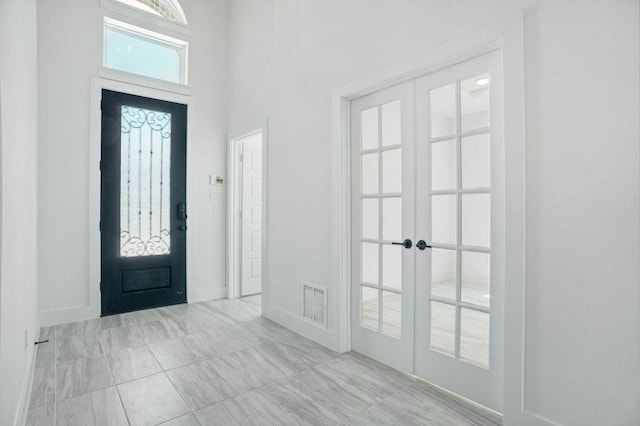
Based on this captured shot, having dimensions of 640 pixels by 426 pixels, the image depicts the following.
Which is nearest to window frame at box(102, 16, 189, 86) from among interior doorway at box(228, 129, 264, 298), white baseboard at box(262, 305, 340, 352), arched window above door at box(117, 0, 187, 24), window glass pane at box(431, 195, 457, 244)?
arched window above door at box(117, 0, 187, 24)

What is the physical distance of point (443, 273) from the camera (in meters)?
2.19

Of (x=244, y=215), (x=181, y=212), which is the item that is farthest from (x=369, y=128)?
(x=181, y=212)

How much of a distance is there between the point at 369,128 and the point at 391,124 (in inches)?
8.4

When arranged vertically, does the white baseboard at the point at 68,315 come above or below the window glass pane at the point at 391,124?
below

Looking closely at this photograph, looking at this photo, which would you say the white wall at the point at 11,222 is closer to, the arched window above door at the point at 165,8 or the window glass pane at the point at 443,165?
the window glass pane at the point at 443,165

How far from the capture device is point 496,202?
1886mm

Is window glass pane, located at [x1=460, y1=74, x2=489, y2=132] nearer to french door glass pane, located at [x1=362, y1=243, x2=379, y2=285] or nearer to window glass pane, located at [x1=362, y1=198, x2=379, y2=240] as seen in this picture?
window glass pane, located at [x1=362, y1=198, x2=379, y2=240]

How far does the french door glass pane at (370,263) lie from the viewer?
8.57 ft

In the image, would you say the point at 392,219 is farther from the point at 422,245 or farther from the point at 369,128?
the point at 369,128

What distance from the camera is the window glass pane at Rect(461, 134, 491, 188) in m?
1.99

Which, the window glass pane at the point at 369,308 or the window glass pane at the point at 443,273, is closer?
the window glass pane at the point at 443,273

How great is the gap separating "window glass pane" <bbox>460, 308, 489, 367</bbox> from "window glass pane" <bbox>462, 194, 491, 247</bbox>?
1.43 ft

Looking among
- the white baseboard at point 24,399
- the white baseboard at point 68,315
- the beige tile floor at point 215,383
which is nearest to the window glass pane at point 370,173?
the beige tile floor at point 215,383

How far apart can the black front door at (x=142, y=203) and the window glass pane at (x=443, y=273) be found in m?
3.17
